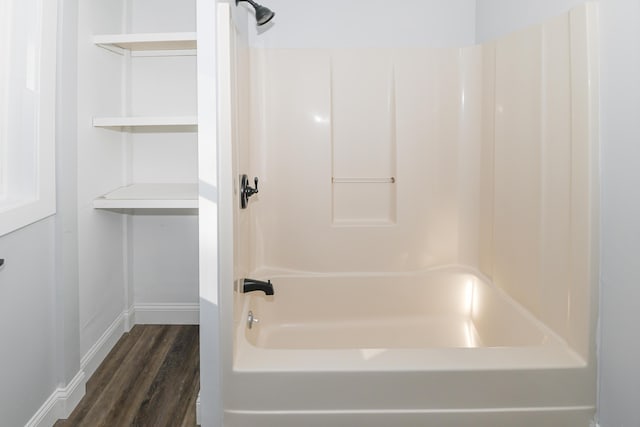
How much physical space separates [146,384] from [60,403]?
0.38 meters

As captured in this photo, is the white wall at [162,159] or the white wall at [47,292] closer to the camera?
the white wall at [47,292]

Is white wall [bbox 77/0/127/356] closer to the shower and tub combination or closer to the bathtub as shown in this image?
the shower and tub combination

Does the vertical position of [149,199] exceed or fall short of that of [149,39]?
it falls short

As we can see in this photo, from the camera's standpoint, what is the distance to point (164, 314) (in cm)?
298


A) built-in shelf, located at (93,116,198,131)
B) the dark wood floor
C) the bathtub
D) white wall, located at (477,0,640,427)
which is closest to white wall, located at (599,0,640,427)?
white wall, located at (477,0,640,427)

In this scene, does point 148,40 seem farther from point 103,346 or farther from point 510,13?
point 510,13

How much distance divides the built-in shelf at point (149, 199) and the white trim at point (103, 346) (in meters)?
0.73

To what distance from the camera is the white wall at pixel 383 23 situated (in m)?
2.67

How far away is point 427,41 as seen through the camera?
2.69 metres

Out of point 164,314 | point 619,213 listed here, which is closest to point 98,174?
point 164,314

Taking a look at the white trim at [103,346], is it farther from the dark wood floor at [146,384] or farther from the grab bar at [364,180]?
the grab bar at [364,180]

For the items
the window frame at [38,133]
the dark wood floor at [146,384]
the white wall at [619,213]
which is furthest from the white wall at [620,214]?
the window frame at [38,133]

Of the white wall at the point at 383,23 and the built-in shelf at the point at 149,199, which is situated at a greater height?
the white wall at the point at 383,23

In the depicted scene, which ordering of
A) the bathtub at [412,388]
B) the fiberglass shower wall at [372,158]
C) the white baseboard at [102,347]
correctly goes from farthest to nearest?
the fiberglass shower wall at [372,158], the white baseboard at [102,347], the bathtub at [412,388]
